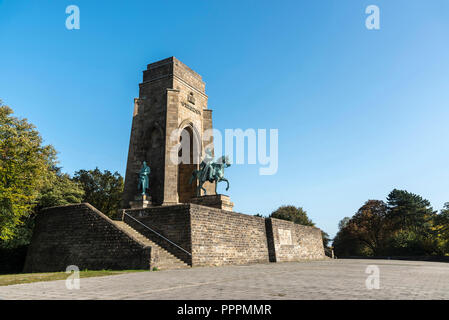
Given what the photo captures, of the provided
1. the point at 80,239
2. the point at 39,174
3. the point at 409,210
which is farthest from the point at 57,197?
the point at 409,210

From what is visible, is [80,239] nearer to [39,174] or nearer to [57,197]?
[39,174]

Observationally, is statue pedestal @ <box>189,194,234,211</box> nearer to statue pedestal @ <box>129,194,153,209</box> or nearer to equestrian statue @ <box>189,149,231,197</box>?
equestrian statue @ <box>189,149,231,197</box>

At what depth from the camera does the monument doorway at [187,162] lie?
25409mm

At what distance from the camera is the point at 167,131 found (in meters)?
23.9

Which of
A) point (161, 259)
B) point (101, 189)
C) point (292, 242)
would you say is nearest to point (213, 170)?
point (161, 259)

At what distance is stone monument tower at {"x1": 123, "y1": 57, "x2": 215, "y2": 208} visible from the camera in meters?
23.5

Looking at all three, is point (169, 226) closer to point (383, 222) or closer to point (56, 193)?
point (56, 193)

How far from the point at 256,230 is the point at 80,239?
1062 cm

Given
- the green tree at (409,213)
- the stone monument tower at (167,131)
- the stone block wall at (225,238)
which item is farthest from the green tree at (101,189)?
the green tree at (409,213)

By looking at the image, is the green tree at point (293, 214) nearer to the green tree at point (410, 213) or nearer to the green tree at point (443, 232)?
the green tree at point (410, 213)

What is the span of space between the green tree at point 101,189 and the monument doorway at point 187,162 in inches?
534

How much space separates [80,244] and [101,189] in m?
22.4

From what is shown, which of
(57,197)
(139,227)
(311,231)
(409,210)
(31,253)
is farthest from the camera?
(409,210)
